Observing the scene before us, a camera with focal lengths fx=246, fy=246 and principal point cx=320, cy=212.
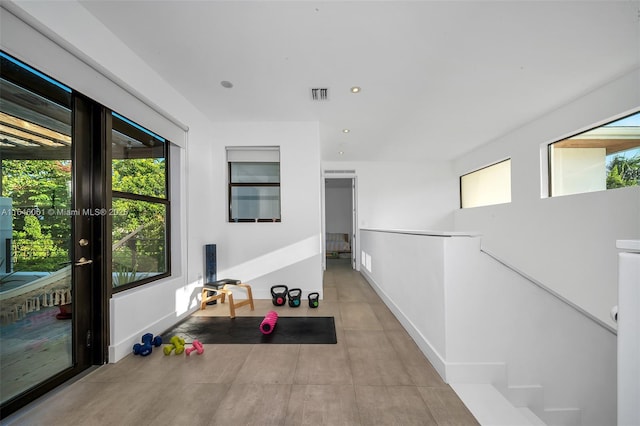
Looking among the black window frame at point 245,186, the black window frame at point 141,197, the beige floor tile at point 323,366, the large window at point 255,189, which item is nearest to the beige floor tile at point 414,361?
the beige floor tile at point 323,366

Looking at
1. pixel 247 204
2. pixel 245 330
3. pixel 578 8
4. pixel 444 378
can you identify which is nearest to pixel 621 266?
pixel 444 378

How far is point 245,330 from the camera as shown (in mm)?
2654

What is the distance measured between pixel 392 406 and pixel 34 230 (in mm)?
2556

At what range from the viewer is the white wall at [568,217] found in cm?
268

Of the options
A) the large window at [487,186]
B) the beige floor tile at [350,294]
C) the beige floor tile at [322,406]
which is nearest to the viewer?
the beige floor tile at [322,406]

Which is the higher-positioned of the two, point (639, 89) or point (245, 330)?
point (639, 89)

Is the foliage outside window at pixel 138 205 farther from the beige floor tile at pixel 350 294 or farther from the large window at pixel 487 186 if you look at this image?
the large window at pixel 487 186

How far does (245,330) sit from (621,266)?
2.80m

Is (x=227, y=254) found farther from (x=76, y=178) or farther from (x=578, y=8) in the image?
(x=578, y=8)

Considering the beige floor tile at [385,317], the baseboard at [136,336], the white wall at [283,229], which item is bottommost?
the beige floor tile at [385,317]

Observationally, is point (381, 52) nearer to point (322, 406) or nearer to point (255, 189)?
point (255, 189)

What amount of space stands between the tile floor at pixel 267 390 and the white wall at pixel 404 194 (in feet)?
13.6

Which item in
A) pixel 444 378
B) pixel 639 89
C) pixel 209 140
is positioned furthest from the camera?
pixel 209 140

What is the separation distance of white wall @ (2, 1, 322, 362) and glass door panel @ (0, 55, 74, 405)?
0.77 feet
